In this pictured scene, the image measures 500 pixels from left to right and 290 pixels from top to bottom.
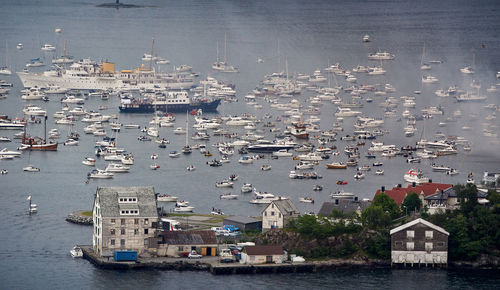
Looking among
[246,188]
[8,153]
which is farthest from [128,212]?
[8,153]

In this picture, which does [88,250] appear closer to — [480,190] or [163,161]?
[480,190]

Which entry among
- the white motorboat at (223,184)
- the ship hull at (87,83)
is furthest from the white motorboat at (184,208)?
the ship hull at (87,83)

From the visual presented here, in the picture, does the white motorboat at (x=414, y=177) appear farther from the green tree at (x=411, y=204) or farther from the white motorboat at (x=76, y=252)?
the white motorboat at (x=76, y=252)

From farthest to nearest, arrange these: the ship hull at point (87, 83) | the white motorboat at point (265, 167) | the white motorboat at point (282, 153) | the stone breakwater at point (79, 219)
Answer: the ship hull at point (87, 83) < the white motorboat at point (282, 153) < the white motorboat at point (265, 167) < the stone breakwater at point (79, 219)

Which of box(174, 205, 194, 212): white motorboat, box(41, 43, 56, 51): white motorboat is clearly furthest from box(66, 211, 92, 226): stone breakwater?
box(41, 43, 56, 51): white motorboat

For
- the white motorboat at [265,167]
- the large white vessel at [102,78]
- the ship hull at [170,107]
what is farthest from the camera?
the large white vessel at [102,78]

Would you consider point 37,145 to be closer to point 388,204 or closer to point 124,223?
point 124,223

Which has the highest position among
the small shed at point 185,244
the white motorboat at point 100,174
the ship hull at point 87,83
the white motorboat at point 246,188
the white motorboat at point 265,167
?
the ship hull at point 87,83

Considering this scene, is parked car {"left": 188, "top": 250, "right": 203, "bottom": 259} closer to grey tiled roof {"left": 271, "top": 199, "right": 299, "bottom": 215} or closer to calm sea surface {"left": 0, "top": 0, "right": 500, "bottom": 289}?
calm sea surface {"left": 0, "top": 0, "right": 500, "bottom": 289}
